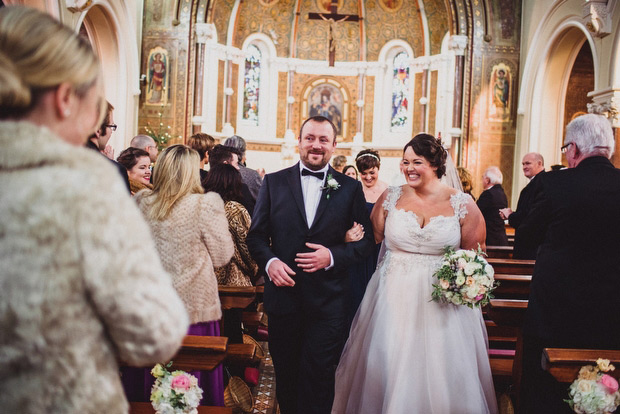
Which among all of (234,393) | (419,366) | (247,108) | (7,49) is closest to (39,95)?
(7,49)

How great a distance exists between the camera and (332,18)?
16359 mm

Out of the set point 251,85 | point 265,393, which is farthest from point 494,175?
point 251,85

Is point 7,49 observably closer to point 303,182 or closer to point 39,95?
point 39,95

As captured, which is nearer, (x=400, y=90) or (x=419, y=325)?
(x=419, y=325)

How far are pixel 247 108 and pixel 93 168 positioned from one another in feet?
54.9

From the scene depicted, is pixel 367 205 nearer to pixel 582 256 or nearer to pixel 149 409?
pixel 582 256

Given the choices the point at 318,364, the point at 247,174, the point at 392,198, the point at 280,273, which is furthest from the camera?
the point at 247,174

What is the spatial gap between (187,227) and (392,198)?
1.32 m

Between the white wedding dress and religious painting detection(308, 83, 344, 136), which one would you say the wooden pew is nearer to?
the white wedding dress

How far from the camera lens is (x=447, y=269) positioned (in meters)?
3.18

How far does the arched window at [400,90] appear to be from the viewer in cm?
1777

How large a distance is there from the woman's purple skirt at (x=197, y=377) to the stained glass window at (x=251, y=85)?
14713 millimetres

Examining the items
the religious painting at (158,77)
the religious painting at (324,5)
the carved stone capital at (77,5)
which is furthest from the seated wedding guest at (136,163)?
the religious painting at (324,5)

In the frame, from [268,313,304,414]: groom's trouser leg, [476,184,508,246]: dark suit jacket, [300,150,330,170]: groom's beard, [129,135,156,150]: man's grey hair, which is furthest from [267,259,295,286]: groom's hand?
[476,184,508,246]: dark suit jacket
